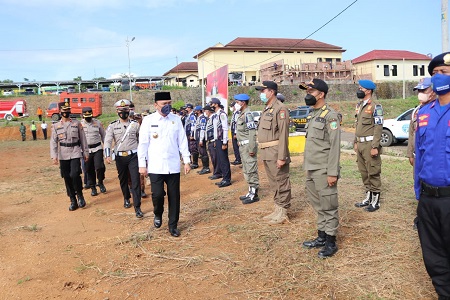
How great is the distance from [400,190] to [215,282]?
14.0 ft

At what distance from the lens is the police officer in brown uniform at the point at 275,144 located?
4.88 meters

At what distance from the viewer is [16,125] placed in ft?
92.2

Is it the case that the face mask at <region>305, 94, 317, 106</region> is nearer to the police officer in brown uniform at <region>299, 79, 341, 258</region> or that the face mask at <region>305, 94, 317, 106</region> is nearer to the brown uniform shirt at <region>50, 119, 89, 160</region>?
the police officer in brown uniform at <region>299, 79, 341, 258</region>

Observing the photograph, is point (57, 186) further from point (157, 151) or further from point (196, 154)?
point (157, 151)

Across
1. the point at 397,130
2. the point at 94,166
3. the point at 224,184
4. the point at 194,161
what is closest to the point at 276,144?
the point at 224,184

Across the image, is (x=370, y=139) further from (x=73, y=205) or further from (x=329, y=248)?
(x=73, y=205)

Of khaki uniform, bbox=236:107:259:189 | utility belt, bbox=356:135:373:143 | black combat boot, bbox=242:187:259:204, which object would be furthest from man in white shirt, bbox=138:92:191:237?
utility belt, bbox=356:135:373:143

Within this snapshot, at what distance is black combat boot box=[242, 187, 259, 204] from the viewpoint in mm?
6254

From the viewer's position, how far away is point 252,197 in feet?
20.8

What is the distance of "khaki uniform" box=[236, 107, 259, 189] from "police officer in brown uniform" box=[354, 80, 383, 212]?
5.39ft

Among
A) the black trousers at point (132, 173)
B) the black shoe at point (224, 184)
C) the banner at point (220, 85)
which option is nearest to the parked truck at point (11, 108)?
the banner at point (220, 85)

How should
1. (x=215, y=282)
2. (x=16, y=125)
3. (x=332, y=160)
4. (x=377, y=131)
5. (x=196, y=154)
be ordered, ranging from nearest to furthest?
(x=215, y=282) < (x=332, y=160) < (x=377, y=131) < (x=196, y=154) < (x=16, y=125)

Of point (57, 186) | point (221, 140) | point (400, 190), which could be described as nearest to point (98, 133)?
point (57, 186)

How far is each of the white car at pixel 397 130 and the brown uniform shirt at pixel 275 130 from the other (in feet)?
32.4
